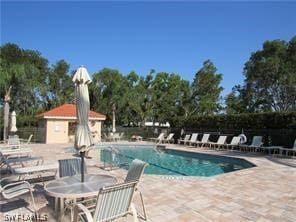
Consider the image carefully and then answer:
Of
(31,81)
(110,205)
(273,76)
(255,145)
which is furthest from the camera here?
(31,81)

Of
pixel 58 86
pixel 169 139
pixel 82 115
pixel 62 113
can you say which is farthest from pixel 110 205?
pixel 58 86

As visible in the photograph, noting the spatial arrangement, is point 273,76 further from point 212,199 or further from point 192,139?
point 212,199

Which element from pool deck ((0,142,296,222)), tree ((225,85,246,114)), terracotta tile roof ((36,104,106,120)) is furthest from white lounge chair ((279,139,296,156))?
tree ((225,85,246,114))

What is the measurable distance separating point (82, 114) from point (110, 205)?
74.2 inches

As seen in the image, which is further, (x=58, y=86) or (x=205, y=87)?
(x=58, y=86)

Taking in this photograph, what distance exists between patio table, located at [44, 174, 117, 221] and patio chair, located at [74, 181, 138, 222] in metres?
0.26

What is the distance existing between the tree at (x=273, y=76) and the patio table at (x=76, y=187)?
27.0 metres

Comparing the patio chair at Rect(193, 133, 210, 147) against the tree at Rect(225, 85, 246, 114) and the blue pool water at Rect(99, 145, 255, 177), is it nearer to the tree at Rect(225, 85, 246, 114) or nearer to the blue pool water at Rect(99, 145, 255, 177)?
the blue pool water at Rect(99, 145, 255, 177)

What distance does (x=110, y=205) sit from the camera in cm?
380

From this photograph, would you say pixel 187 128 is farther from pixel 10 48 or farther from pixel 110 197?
pixel 10 48

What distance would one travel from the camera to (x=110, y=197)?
3738 millimetres

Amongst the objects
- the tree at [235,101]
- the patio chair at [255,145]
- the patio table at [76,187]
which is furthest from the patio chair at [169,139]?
the patio table at [76,187]

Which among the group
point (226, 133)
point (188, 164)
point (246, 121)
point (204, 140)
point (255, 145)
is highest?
point (246, 121)

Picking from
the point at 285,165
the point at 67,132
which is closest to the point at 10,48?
the point at 67,132
